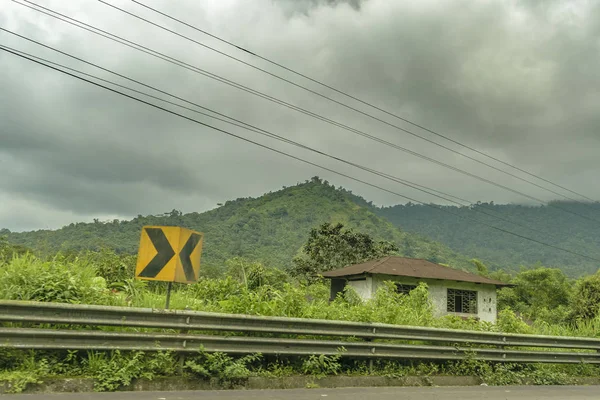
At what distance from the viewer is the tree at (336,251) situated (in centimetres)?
5603

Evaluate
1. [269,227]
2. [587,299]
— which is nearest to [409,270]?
[587,299]

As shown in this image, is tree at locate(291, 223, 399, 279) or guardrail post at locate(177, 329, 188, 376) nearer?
guardrail post at locate(177, 329, 188, 376)

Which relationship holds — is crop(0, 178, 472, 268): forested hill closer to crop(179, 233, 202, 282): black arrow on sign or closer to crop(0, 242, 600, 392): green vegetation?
crop(0, 242, 600, 392): green vegetation

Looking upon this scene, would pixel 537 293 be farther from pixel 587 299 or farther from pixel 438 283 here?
pixel 438 283

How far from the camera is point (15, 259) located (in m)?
6.52

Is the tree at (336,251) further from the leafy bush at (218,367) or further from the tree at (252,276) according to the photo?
the leafy bush at (218,367)

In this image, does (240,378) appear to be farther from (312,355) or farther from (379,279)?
(379,279)

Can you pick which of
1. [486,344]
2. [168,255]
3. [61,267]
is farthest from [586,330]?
[61,267]

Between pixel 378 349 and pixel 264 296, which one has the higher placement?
pixel 264 296

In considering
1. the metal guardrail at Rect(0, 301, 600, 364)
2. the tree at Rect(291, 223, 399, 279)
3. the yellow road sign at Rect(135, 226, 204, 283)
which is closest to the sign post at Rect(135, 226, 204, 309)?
the yellow road sign at Rect(135, 226, 204, 283)

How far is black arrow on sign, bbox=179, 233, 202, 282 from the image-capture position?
6.34 meters

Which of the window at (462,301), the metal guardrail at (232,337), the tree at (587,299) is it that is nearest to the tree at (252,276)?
the metal guardrail at (232,337)

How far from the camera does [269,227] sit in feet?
457

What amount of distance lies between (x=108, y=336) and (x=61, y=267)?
1573mm
